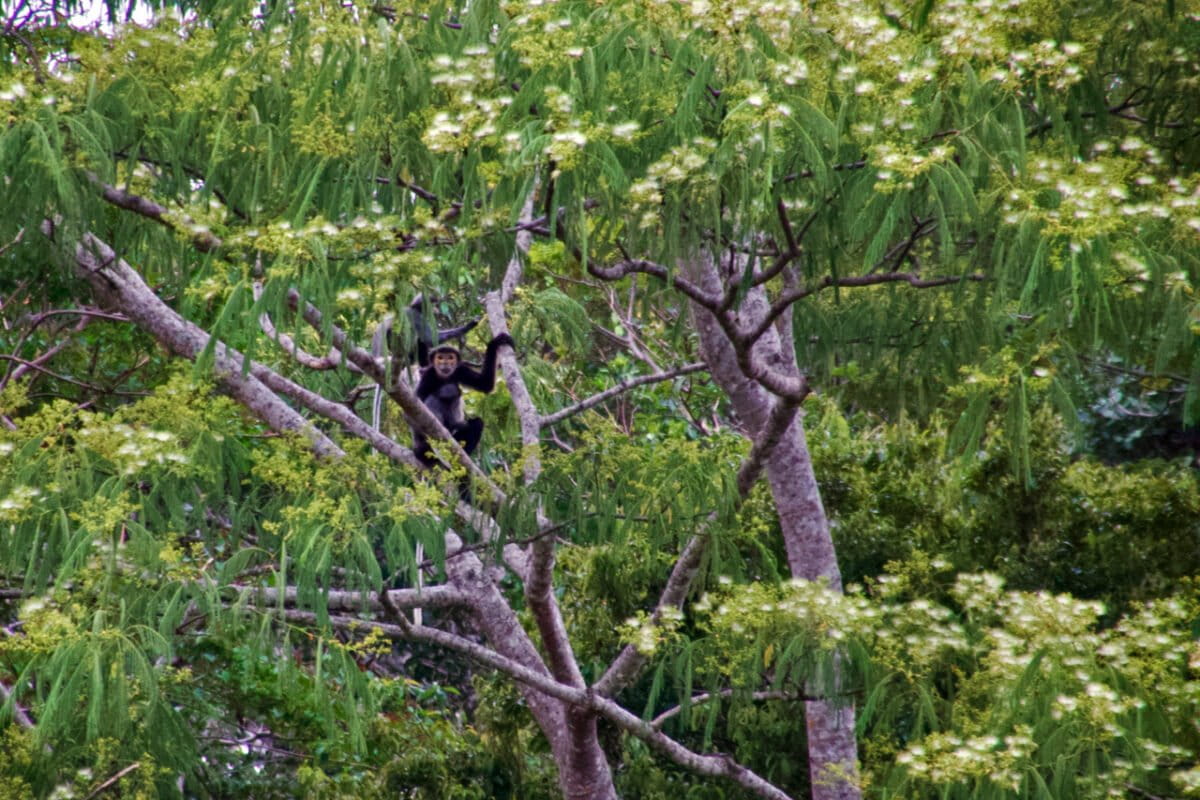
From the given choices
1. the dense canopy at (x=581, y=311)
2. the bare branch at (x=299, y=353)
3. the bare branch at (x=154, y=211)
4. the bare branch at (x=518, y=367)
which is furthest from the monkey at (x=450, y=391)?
the bare branch at (x=154, y=211)

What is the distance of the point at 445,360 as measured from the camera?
23.8 feet

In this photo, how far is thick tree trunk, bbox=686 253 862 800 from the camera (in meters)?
5.69

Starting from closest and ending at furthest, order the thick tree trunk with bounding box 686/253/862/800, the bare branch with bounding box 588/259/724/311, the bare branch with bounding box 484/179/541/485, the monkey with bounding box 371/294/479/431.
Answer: the monkey with bounding box 371/294/479/431 → the bare branch with bounding box 588/259/724/311 → the bare branch with bounding box 484/179/541/485 → the thick tree trunk with bounding box 686/253/862/800

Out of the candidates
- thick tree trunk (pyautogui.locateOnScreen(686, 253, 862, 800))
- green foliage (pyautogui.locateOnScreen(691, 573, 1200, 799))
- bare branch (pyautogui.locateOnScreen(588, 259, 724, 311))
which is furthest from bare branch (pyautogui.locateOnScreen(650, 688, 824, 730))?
bare branch (pyautogui.locateOnScreen(588, 259, 724, 311))

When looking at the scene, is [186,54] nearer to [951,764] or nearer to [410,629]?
[410,629]

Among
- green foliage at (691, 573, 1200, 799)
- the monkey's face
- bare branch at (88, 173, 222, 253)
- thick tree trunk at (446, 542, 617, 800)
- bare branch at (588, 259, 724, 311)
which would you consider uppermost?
bare branch at (88, 173, 222, 253)

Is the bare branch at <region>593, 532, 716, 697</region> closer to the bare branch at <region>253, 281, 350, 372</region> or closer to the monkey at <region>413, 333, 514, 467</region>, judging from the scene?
→ the bare branch at <region>253, 281, 350, 372</region>

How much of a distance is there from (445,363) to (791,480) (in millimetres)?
2122

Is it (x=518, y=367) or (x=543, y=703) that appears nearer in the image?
(x=543, y=703)

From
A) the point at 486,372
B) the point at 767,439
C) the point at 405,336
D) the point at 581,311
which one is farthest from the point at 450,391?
the point at 405,336

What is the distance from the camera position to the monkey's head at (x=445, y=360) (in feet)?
23.6

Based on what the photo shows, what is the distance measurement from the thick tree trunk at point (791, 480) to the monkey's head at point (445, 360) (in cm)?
173

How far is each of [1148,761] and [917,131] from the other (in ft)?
5.69

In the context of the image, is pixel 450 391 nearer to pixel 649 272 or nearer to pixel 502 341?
pixel 502 341
